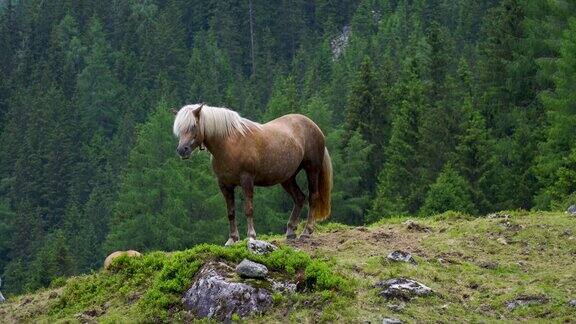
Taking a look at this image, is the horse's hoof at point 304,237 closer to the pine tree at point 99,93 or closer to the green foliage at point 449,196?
the green foliage at point 449,196

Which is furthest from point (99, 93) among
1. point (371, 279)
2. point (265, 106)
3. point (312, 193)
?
point (371, 279)

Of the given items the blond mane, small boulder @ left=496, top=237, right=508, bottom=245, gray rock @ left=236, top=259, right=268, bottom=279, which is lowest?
small boulder @ left=496, top=237, right=508, bottom=245

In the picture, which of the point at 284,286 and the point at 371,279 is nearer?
the point at 284,286

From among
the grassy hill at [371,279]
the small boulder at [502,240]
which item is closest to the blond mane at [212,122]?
the grassy hill at [371,279]

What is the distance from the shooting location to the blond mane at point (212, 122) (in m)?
14.0

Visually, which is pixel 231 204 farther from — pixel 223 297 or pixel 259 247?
pixel 223 297

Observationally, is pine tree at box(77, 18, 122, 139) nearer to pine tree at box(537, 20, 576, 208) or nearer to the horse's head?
pine tree at box(537, 20, 576, 208)

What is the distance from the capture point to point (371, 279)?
41.0 feet

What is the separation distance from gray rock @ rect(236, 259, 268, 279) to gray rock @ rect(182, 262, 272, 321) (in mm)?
136

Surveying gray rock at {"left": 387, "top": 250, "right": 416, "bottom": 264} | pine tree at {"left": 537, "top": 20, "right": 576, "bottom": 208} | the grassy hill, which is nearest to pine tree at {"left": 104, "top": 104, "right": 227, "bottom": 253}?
pine tree at {"left": 537, "top": 20, "right": 576, "bottom": 208}

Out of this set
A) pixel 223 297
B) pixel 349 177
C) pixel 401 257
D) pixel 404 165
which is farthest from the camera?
pixel 349 177

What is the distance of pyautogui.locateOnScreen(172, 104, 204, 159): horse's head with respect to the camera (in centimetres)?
1393

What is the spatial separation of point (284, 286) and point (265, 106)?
99177 millimetres

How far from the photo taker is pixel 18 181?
101 metres
